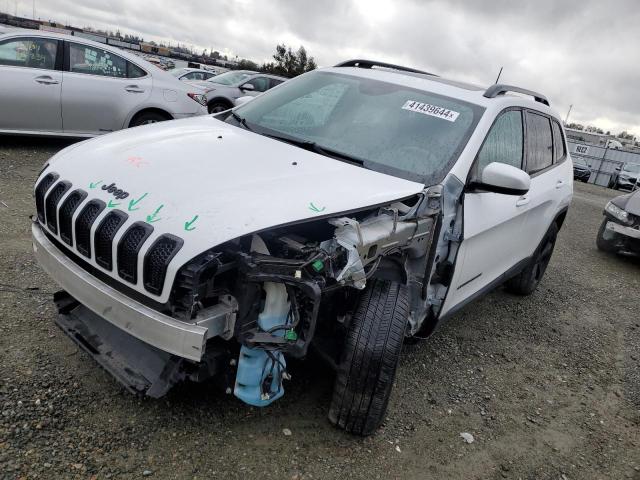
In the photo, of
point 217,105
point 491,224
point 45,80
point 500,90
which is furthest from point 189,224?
point 217,105

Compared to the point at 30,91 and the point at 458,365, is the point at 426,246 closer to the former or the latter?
the point at 458,365

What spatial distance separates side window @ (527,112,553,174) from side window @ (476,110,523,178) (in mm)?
233

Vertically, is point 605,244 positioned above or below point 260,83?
below

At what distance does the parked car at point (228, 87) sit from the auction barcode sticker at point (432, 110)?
918cm

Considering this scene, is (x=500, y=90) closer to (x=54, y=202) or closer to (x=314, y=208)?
(x=314, y=208)

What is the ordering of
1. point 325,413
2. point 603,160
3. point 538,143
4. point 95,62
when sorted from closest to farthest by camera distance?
1. point 325,413
2. point 538,143
3. point 95,62
4. point 603,160

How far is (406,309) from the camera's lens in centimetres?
259

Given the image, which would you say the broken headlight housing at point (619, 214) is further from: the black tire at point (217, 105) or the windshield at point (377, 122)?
the black tire at point (217, 105)

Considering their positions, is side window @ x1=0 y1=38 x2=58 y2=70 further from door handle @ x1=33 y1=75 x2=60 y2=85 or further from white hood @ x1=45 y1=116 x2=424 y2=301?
white hood @ x1=45 y1=116 x2=424 y2=301

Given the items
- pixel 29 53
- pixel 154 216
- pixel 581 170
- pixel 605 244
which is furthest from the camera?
pixel 581 170

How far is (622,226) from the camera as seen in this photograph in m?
7.21

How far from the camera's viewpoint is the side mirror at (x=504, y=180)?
2.81m

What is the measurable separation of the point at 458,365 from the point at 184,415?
1.91 meters

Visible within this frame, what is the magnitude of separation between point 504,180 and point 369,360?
1222 mm
